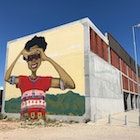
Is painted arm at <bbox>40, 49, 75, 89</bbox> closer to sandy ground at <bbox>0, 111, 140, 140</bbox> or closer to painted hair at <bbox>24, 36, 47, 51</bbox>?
painted hair at <bbox>24, 36, 47, 51</bbox>

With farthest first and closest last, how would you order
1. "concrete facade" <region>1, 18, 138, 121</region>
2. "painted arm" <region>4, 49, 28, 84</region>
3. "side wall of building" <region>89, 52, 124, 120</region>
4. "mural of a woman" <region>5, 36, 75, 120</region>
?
"painted arm" <region>4, 49, 28, 84</region>, "mural of a woman" <region>5, 36, 75, 120</region>, "side wall of building" <region>89, 52, 124, 120</region>, "concrete facade" <region>1, 18, 138, 121</region>

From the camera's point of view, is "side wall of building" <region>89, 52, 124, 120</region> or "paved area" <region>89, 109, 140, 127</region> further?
"side wall of building" <region>89, 52, 124, 120</region>

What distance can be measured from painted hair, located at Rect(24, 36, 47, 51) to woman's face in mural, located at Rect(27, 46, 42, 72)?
64cm

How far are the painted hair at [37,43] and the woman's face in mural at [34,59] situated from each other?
64 centimetres

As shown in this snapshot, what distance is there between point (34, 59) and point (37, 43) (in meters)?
2.41

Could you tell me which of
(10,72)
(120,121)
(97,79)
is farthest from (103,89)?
(10,72)

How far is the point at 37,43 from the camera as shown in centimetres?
2277

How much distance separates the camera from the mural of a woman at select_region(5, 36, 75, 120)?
765 inches

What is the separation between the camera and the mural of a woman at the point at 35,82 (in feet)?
63.7

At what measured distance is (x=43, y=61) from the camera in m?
21.3

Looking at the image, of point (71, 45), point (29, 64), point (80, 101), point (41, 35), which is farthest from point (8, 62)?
point (80, 101)

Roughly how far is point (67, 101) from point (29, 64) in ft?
27.1


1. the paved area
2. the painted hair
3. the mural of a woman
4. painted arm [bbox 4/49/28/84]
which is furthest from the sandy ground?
the painted hair

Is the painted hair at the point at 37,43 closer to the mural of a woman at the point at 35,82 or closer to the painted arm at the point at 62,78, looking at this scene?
the mural of a woman at the point at 35,82
